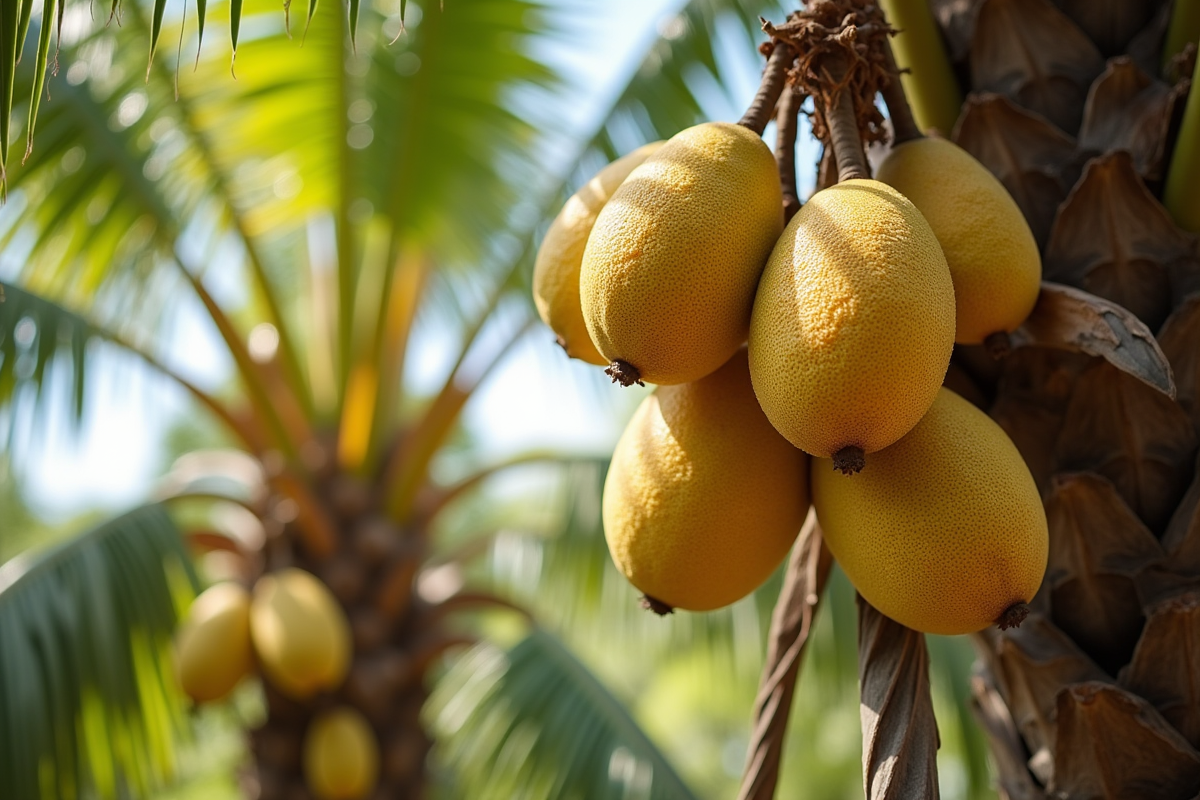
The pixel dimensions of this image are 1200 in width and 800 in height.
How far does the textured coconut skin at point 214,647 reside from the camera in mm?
3127

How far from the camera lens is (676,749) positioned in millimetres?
12727

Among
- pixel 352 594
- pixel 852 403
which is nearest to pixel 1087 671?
pixel 852 403

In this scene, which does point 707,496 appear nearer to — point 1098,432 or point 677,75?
point 1098,432

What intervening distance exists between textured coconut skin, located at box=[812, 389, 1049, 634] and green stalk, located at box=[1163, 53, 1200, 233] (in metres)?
0.57

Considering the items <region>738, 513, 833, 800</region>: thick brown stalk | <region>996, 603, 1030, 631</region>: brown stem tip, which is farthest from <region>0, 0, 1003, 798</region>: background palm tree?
<region>996, 603, 1030, 631</region>: brown stem tip

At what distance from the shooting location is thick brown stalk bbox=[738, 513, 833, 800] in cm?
122

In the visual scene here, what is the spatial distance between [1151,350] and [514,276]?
11.4 feet

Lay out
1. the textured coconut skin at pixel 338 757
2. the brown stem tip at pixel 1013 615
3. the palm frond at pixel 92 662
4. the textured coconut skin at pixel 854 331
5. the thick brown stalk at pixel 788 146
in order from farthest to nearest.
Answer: the textured coconut skin at pixel 338 757 → the palm frond at pixel 92 662 → the thick brown stalk at pixel 788 146 → the brown stem tip at pixel 1013 615 → the textured coconut skin at pixel 854 331

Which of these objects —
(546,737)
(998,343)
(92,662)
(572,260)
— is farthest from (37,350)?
(998,343)

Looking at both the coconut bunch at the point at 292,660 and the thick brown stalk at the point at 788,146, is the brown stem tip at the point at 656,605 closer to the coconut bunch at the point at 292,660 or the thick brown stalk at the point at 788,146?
the thick brown stalk at the point at 788,146

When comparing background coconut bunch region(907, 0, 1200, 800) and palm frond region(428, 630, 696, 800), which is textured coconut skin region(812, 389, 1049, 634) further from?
palm frond region(428, 630, 696, 800)

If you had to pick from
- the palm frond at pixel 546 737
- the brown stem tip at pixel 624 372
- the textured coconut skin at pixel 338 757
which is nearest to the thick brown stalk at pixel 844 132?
the brown stem tip at pixel 624 372

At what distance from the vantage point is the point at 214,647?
125 inches

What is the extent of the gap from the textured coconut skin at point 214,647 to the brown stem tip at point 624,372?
2.52m
